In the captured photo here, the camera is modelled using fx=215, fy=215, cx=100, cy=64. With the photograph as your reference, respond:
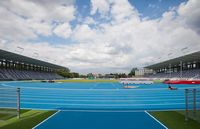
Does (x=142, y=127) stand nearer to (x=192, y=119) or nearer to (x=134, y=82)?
(x=192, y=119)

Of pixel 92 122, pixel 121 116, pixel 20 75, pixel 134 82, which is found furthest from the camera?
pixel 20 75

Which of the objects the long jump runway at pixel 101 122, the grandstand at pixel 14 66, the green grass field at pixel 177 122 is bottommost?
the long jump runway at pixel 101 122

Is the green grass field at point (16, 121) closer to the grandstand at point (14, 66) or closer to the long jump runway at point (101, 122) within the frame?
the long jump runway at point (101, 122)

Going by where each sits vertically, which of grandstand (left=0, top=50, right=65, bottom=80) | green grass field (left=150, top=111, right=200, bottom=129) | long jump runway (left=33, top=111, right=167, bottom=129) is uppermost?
grandstand (left=0, top=50, right=65, bottom=80)

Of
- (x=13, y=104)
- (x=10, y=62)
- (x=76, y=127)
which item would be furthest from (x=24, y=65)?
(x=76, y=127)

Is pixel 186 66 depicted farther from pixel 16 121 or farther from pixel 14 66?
pixel 16 121

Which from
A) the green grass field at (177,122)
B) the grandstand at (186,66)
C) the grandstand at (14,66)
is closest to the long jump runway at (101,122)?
the green grass field at (177,122)

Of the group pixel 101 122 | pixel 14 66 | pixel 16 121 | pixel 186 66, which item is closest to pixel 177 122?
pixel 101 122

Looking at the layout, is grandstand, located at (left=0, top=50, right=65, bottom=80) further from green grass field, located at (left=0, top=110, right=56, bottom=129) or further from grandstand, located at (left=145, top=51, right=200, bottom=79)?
green grass field, located at (left=0, top=110, right=56, bottom=129)

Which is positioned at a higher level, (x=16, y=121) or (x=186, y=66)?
(x=186, y=66)

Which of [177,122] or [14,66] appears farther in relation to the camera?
[14,66]

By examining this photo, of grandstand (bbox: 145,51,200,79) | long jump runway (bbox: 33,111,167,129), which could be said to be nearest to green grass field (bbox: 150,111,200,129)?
long jump runway (bbox: 33,111,167,129)

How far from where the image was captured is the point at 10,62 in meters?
74.6

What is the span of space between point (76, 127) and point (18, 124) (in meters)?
2.16
